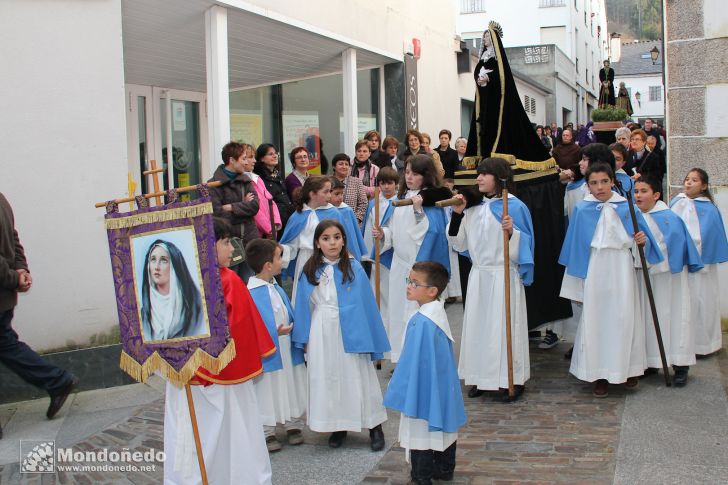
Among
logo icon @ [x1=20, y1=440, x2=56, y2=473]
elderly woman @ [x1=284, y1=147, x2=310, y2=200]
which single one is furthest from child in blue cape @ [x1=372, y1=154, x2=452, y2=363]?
logo icon @ [x1=20, y1=440, x2=56, y2=473]

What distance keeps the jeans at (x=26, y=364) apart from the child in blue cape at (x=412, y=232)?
286 centimetres

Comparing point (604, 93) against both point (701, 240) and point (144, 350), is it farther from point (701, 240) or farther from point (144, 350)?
point (144, 350)

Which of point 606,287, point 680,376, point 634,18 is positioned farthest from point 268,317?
point 634,18

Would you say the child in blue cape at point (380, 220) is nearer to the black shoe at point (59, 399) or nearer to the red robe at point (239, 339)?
the black shoe at point (59, 399)

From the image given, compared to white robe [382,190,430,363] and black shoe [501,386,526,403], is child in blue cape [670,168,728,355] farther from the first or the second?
white robe [382,190,430,363]

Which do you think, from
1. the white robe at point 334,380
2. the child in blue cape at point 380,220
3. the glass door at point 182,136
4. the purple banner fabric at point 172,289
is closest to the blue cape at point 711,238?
the child in blue cape at point 380,220

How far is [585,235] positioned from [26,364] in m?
4.39

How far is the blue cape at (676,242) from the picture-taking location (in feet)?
23.5

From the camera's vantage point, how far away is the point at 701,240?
7633 millimetres

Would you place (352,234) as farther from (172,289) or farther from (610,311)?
(172,289)

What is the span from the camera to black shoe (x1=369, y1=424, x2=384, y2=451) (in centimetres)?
566

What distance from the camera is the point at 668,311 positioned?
7270mm

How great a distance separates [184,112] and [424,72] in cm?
415

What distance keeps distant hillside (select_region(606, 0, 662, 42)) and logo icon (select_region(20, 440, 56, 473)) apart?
95.1 metres
